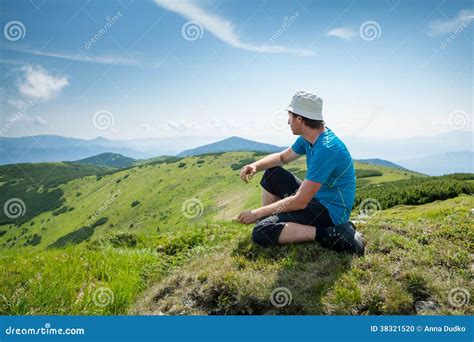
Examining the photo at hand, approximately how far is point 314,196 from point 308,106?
1.69 metres

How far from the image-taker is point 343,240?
6.64 meters

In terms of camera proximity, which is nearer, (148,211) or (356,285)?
(356,285)

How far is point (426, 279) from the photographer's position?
5.67 meters

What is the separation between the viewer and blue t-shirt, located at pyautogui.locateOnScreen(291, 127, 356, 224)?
607cm

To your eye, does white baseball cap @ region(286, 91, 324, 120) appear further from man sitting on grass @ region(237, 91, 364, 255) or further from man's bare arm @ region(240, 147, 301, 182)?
man's bare arm @ region(240, 147, 301, 182)

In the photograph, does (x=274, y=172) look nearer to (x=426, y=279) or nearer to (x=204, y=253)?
(x=204, y=253)

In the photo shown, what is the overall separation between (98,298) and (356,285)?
4.27 metres

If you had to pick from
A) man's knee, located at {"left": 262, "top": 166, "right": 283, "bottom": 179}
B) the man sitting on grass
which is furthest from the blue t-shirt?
man's knee, located at {"left": 262, "top": 166, "right": 283, "bottom": 179}

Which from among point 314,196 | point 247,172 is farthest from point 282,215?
point 247,172

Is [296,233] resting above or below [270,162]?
below

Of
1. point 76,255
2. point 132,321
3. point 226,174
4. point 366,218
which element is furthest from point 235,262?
point 226,174

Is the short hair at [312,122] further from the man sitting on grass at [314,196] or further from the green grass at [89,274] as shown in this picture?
the green grass at [89,274]

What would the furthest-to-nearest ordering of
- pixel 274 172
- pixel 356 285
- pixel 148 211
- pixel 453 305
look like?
pixel 148 211 → pixel 274 172 → pixel 356 285 → pixel 453 305

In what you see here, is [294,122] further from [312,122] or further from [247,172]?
[247,172]
